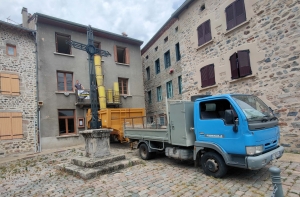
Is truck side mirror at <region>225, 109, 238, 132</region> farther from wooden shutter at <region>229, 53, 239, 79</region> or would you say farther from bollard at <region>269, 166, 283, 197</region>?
wooden shutter at <region>229, 53, 239, 79</region>

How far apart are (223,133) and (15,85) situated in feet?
39.9

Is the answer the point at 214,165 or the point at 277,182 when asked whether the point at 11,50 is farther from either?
the point at 277,182

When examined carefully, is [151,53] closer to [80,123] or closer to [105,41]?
[105,41]

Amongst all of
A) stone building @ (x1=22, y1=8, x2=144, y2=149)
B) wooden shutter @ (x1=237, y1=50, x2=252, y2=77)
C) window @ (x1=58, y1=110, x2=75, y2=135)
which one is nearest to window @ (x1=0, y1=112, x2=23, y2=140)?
stone building @ (x1=22, y1=8, x2=144, y2=149)

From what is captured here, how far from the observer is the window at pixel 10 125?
10.5m

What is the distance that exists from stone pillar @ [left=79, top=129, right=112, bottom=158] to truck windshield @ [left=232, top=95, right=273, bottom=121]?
15.0 ft

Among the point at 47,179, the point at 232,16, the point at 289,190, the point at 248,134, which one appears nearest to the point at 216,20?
the point at 232,16

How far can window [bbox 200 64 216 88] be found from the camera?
10461mm

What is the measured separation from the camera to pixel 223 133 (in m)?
4.51

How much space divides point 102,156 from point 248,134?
15.9 feet

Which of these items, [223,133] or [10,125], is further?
[10,125]

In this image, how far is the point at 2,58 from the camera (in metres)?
10.9

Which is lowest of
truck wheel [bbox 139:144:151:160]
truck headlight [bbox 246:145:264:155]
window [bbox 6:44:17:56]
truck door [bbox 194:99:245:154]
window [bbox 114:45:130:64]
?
truck wheel [bbox 139:144:151:160]

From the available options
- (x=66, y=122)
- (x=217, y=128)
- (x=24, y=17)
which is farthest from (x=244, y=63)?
(x=24, y=17)
